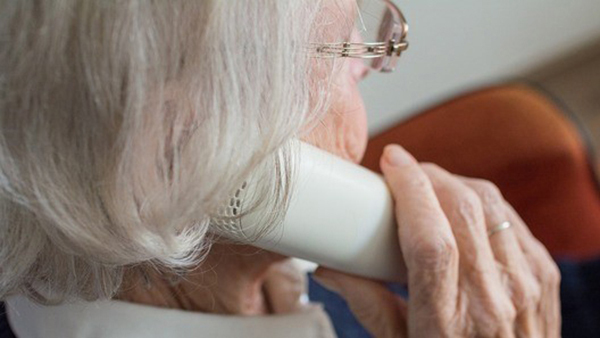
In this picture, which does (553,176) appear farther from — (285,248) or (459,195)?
(285,248)

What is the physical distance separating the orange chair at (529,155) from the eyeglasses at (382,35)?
1.37ft

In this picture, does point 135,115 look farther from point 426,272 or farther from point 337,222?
point 426,272

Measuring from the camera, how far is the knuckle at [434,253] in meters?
0.75

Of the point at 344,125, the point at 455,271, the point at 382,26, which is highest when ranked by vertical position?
the point at 382,26

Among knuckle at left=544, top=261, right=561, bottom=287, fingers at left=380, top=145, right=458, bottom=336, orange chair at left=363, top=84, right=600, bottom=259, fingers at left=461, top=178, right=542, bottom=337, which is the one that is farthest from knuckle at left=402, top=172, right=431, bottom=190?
orange chair at left=363, top=84, right=600, bottom=259

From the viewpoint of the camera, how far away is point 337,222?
0.70m

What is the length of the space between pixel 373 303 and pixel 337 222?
8.8 inches

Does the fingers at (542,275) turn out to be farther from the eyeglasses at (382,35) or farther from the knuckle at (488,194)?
the eyeglasses at (382,35)

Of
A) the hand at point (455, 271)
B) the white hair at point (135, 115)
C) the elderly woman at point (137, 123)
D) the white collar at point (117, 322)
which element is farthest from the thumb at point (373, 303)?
the white hair at point (135, 115)

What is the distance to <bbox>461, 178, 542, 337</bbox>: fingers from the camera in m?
0.84

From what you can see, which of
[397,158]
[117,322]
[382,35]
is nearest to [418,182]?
[397,158]

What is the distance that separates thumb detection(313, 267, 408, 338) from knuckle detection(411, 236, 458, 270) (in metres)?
0.12

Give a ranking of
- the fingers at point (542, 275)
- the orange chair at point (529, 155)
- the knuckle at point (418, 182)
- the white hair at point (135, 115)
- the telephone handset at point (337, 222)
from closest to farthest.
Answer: the white hair at point (135, 115)
the telephone handset at point (337, 222)
the knuckle at point (418, 182)
the fingers at point (542, 275)
the orange chair at point (529, 155)

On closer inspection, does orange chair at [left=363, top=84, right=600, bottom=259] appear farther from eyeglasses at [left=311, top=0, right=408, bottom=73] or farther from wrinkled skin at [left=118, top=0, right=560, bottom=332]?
eyeglasses at [left=311, top=0, right=408, bottom=73]
